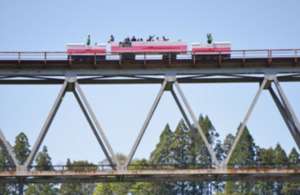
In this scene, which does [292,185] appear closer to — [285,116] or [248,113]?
[285,116]

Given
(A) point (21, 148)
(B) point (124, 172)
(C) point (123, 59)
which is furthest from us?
(A) point (21, 148)

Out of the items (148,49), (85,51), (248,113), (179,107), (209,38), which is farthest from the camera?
(209,38)

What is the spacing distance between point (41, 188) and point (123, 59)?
227 ft

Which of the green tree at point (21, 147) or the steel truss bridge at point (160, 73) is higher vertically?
the green tree at point (21, 147)

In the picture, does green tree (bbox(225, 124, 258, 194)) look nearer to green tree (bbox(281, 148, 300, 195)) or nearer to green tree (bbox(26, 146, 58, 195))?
green tree (bbox(281, 148, 300, 195))

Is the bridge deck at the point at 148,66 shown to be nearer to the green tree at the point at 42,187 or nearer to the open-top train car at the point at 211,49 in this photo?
the open-top train car at the point at 211,49

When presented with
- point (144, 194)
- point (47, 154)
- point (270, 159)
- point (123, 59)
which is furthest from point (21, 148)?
point (123, 59)

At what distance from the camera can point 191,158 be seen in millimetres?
116500

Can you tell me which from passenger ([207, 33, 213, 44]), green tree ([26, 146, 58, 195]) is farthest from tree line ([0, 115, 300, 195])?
passenger ([207, 33, 213, 44])

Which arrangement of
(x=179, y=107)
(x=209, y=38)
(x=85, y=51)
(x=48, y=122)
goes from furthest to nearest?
(x=209, y=38) → (x=85, y=51) → (x=179, y=107) → (x=48, y=122)

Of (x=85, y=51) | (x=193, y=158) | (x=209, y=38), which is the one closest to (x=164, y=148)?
(x=193, y=158)

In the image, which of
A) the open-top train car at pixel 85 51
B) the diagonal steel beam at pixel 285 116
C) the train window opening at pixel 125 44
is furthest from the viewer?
the train window opening at pixel 125 44

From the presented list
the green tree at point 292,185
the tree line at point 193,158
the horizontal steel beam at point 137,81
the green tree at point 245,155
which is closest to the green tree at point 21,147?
the tree line at point 193,158

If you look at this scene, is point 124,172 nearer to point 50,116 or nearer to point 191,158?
point 50,116
